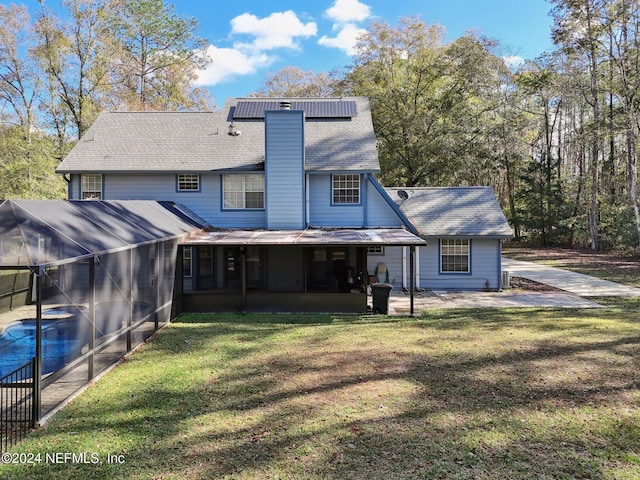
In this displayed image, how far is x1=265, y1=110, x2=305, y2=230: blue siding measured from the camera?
13250 millimetres

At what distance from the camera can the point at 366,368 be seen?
7.04 metres

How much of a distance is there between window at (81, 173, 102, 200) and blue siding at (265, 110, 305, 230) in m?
6.26

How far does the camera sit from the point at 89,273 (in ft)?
21.4

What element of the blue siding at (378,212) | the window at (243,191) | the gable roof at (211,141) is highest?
the gable roof at (211,141)

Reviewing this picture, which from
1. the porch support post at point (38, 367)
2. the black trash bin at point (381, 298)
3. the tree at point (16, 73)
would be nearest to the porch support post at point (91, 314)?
the porch support post at point (38, 367)

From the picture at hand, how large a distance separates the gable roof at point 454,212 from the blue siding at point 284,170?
5085 millimetres

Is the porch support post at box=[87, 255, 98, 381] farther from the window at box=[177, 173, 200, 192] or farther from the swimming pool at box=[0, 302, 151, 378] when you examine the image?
the window at box=[177, 173, 200, 192]

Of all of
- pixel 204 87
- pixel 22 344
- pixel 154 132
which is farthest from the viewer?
pixel 204 87

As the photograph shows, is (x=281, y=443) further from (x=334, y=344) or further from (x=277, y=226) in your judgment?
(x=277, y=226)

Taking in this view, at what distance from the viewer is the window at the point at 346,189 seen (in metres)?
14.1

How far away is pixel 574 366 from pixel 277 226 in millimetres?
9272

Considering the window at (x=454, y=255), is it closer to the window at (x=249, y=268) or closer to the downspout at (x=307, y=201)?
the downspout at (x=307, y=201)

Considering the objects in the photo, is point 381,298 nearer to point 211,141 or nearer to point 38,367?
point 38,367

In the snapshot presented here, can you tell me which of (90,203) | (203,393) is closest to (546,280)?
(203,393)
